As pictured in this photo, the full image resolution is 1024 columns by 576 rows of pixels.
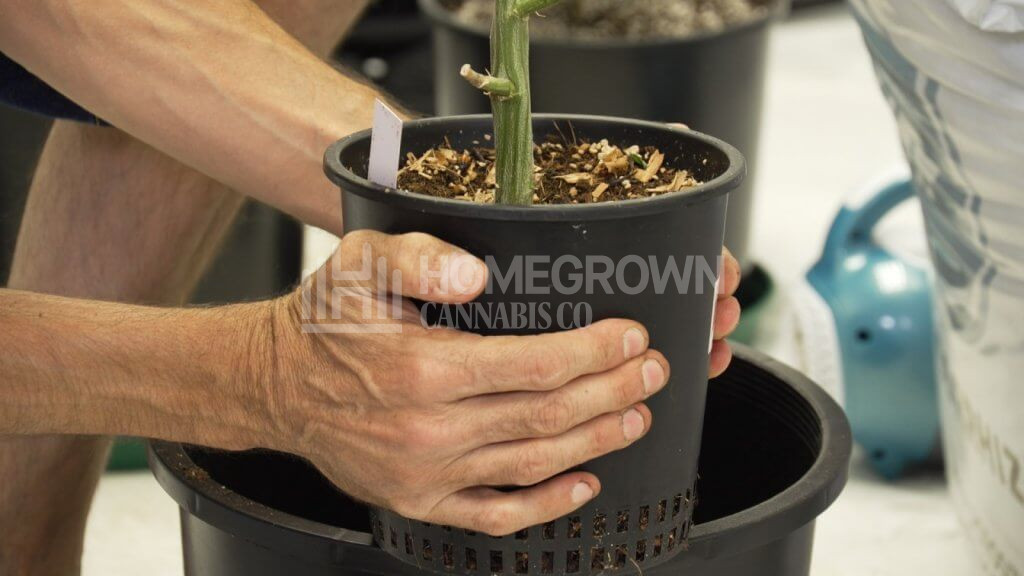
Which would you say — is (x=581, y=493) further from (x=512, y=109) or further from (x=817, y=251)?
(x=817, y=251)

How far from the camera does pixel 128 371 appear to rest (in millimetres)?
678

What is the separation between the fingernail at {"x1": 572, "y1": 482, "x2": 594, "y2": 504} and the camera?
60cm

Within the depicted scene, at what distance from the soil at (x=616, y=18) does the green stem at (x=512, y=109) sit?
1.07 meters

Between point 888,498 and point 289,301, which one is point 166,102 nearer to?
point 289,301

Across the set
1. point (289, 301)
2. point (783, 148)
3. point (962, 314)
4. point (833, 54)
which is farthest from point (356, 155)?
point (833, 54)

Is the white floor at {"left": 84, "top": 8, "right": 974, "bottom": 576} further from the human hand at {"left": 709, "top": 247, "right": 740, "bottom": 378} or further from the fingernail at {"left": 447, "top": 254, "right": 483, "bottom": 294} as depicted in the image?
the fingernail at {"left": 447, "top": 254, "right": 483, "bottom": 294}

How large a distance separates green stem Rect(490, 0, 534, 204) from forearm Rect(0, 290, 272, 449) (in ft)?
0.48

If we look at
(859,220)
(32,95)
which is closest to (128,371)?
(32,95)

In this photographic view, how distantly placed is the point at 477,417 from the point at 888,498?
81 centimetres

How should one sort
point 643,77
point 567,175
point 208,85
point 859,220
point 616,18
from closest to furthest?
1. point 567,175
2. point 208,85
3. point 859,220
4. point 643,77
5. point 616,18

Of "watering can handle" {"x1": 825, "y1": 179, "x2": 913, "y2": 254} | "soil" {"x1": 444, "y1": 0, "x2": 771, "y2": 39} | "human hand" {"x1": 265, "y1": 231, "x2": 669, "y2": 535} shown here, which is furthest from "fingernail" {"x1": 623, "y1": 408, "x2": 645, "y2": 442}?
"soil" {"x1": 444, "y1": 0, "x2": 771, "y2": 39}

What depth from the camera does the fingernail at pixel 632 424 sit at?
23.5 inches

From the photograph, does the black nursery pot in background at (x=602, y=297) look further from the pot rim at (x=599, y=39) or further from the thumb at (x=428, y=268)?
the pot rim at (x=599, y=39)

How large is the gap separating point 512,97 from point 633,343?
0.12 m
